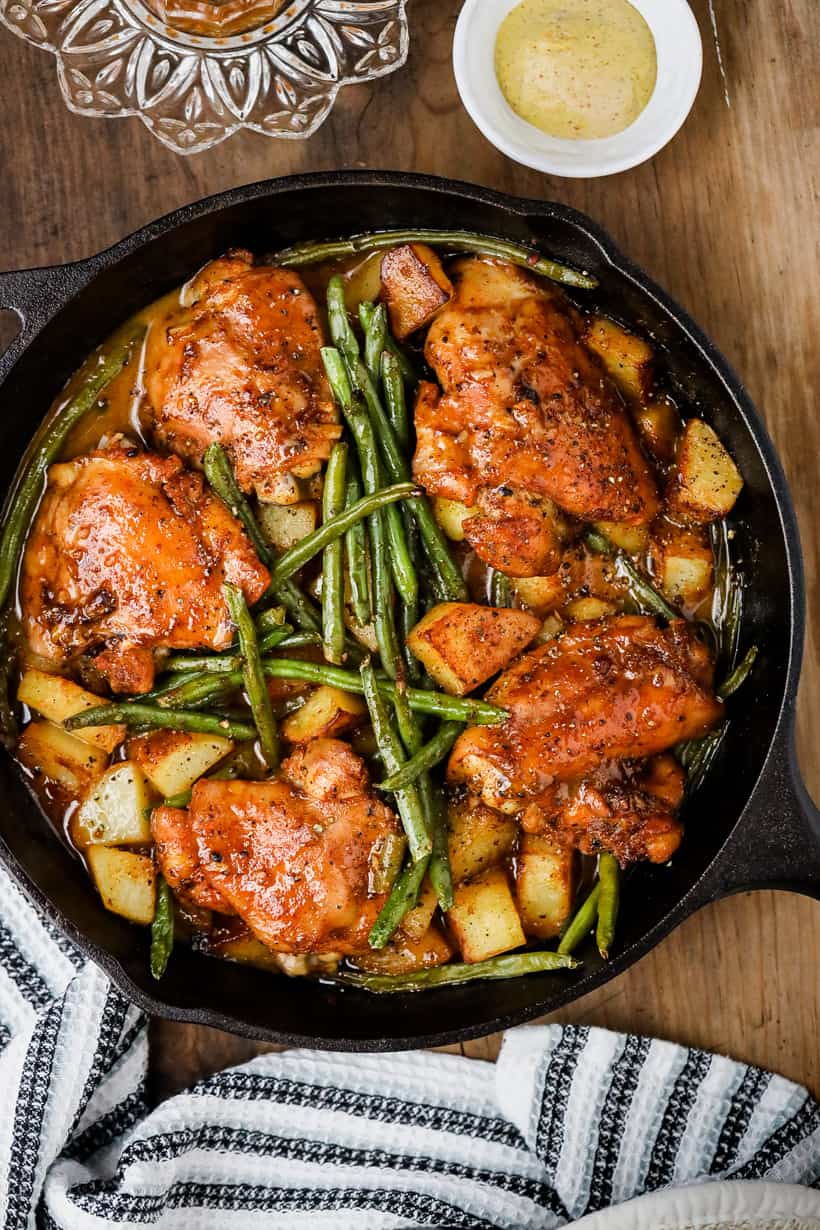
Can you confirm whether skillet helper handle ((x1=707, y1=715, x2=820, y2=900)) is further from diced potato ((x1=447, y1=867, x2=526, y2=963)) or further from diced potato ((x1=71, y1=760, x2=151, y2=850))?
diced potato ((x1=71, y1=760, x2=151, y2=850))

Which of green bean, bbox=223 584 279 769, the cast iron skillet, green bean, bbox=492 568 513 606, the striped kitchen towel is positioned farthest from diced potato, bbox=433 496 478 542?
the striped kitchen towel

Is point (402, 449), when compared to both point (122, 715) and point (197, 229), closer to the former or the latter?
point (197, 229)

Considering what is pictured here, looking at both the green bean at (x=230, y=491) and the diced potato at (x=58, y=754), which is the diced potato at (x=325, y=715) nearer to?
the green bean at (x=230, y=491)

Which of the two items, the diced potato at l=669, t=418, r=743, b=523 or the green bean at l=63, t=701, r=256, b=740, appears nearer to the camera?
the green bean at l=63, t=701, r=256, b=740

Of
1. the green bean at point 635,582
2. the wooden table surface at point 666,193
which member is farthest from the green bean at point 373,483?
the wooden table surface at point 666,193

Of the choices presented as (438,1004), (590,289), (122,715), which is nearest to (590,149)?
(590,289)
